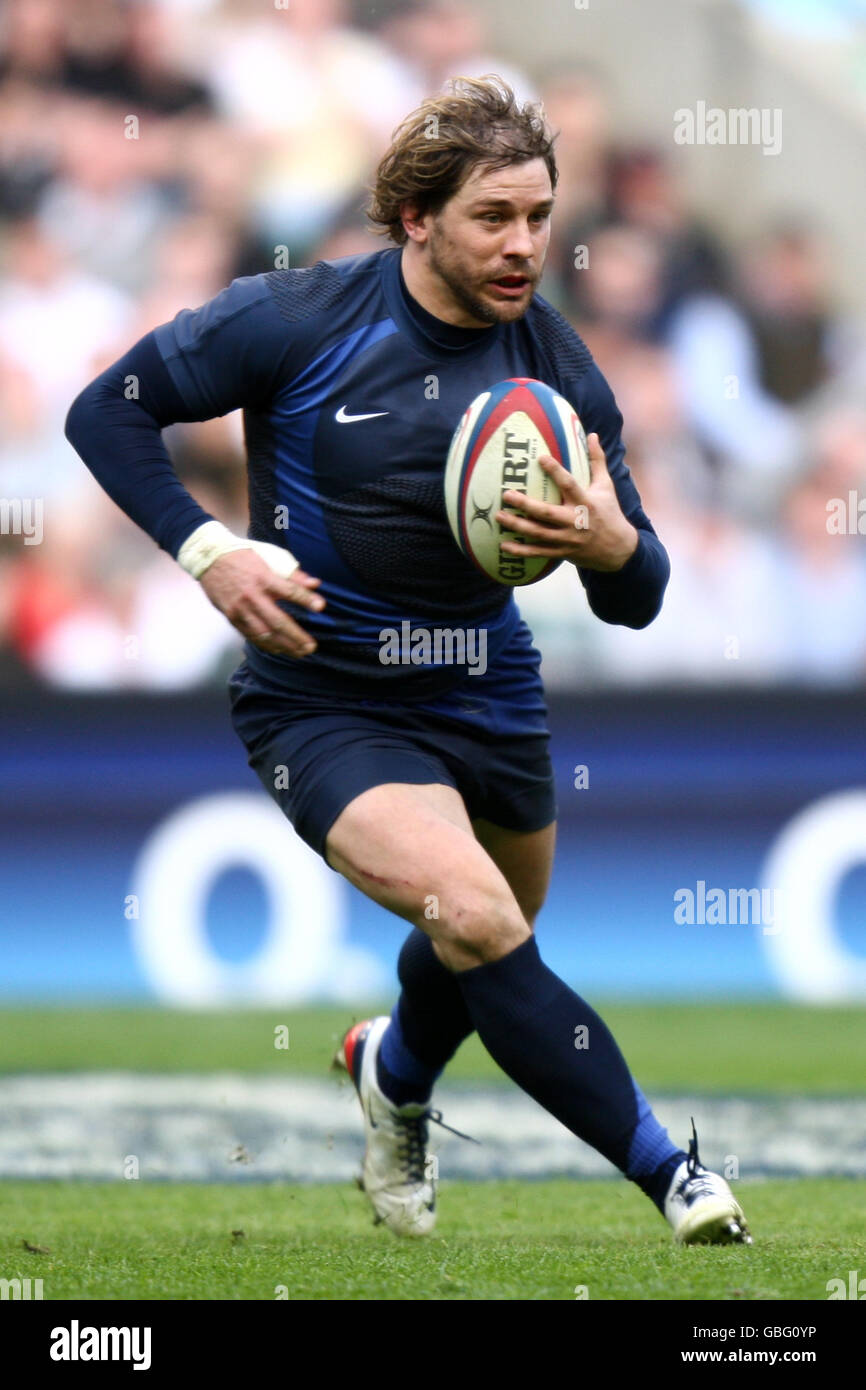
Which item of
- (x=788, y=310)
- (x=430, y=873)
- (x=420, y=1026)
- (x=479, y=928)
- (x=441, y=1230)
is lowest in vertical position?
(x=441, y=1230)

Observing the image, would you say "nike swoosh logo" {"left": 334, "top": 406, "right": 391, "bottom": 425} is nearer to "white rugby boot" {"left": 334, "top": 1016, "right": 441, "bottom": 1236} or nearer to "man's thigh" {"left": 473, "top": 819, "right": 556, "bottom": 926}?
"man's thigh" {"left": 473, "top": 819, "right": 556, "bottom": 926}

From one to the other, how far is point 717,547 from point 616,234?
181cm

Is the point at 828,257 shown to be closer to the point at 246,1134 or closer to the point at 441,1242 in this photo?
the point at 246,1134

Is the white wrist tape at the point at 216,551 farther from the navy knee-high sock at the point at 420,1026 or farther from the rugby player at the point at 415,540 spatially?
the navy knee-high sock at the point at 420,1026

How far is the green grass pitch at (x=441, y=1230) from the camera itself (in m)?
3.48

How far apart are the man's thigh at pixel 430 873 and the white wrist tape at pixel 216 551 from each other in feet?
1.63

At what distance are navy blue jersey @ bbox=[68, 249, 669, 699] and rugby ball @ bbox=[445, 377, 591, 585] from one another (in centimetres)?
17

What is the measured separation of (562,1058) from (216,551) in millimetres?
1225

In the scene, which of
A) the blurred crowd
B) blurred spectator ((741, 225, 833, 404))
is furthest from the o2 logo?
blurred spectator ((741, 225, 833, 404))

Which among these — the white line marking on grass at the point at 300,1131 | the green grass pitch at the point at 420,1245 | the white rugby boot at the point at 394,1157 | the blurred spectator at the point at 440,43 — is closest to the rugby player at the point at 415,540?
the green grass pitch at the point at 420,1245

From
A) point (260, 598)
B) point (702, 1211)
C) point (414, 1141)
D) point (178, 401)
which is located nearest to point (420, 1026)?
point (414, 1141)

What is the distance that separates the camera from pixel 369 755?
13.8 feet

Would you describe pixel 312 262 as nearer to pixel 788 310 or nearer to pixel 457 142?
pixel 788 310

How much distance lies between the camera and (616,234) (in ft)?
35.0
